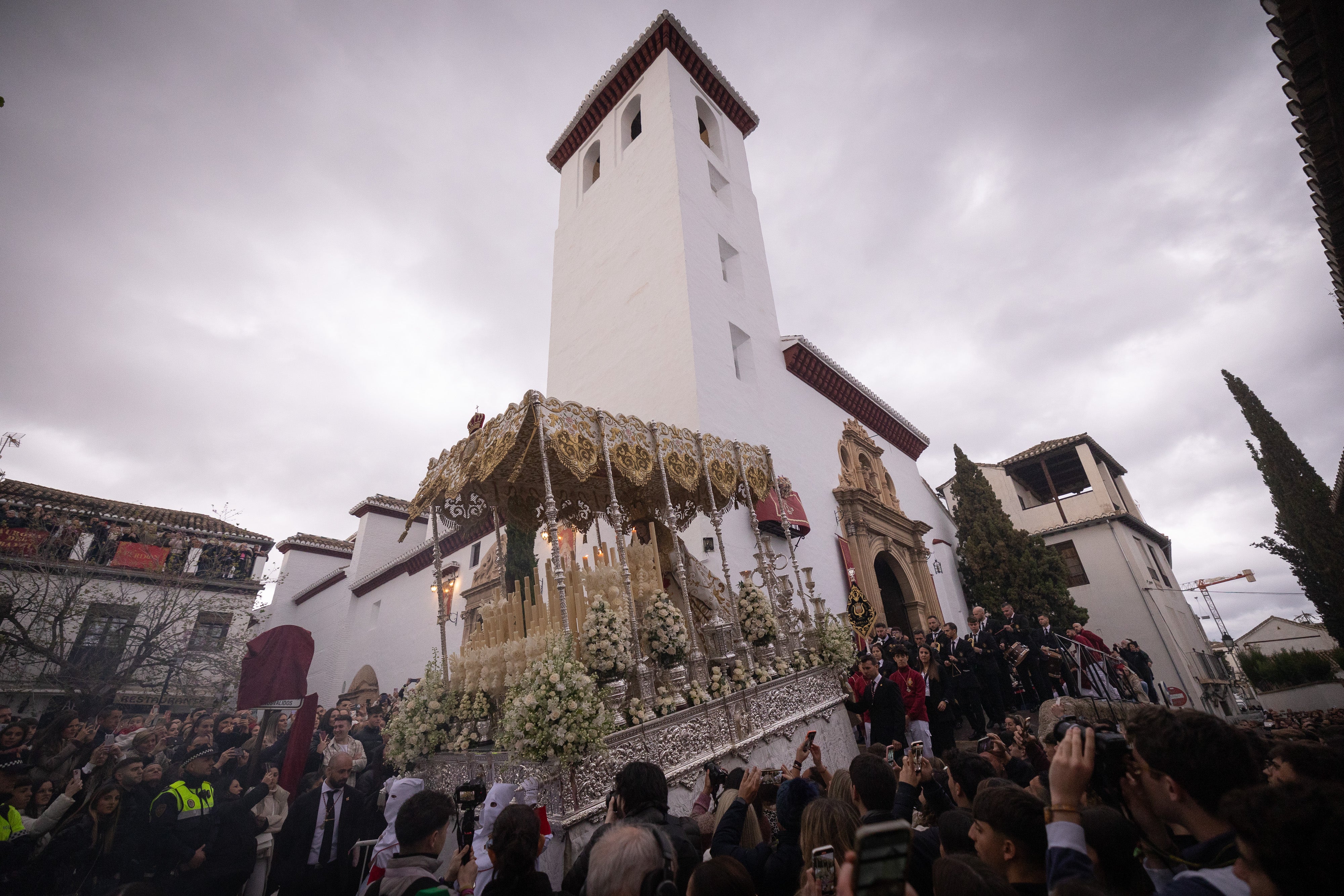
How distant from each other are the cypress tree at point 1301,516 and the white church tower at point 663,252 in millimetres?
18924

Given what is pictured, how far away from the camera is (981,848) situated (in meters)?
1.98

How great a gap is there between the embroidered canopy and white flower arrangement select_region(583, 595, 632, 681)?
1596 mm

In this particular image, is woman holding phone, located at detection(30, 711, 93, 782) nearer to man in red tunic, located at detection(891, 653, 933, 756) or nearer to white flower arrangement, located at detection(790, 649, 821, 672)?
white flower arrangement, located at detection(790, 649, 821, 672)

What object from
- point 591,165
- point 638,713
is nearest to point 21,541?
point 591,165

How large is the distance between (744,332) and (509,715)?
37.0 ft

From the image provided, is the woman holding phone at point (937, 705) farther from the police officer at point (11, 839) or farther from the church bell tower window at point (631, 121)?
the church bell tower window at point (631, 121)

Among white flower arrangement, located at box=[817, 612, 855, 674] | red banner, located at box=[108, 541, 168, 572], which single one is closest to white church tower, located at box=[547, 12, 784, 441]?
white flower arrangement, located at box=[817, 612, 855, 674]

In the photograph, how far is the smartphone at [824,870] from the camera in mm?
1677

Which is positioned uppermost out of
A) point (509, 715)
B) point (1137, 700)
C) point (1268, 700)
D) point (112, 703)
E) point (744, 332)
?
point (744, 332)

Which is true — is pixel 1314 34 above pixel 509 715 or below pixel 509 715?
above

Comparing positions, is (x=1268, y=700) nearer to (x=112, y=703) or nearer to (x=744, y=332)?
(x=744, y=332)

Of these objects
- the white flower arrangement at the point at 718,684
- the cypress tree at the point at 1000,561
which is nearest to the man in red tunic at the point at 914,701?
the white flower arrangement at the point at 718,684

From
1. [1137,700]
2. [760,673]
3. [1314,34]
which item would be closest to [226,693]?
[760,673]

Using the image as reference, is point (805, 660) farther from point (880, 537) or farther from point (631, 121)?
point (631, 121)
